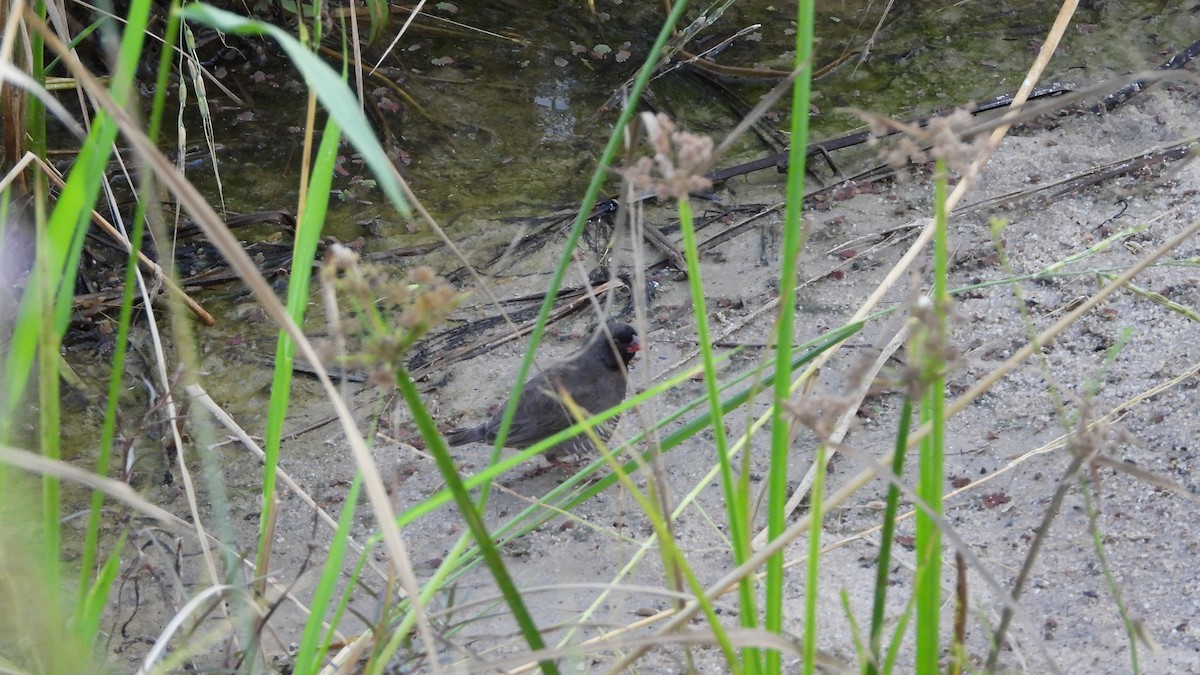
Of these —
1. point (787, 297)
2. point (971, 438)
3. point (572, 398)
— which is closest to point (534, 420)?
point (572, 398)

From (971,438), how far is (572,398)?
1208 mm

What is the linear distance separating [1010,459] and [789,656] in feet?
3.60

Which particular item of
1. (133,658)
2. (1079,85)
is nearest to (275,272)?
(133,658)

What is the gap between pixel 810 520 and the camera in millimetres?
1377

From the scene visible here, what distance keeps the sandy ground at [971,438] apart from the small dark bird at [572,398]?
0.10 metres

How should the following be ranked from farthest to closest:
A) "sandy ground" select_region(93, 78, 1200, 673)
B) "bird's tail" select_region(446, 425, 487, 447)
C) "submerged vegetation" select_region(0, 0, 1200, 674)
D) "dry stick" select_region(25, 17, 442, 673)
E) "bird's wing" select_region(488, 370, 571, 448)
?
1. "bird's wing" select_region(488, 370, 571, 448)
2. "bird's tail" select_region(446, 425, 487, 447)
3. "sandy ground" select_region(93, 78, 1200, 673)
4. "submerged vegetation" select_region(0, 0, 1200, 674)
5. "dry stick" select_region(25, 17, 442, 673)

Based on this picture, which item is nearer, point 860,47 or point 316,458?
point 316,458

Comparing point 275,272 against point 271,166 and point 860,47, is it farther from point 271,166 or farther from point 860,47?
point 860,47

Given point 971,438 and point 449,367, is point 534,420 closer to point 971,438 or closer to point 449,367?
point 449,367

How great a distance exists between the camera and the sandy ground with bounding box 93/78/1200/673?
8.09ft

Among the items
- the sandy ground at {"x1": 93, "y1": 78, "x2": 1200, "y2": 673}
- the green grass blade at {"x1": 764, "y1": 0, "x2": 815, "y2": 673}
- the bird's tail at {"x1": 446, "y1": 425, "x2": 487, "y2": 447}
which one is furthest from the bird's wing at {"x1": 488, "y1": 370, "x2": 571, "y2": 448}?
the green grass blade at {"x1": 764, "y1": 0, "x2": 815, "y2": 673}

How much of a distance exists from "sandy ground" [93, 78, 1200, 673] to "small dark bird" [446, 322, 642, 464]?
3.9 inches

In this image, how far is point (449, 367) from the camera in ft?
13.1

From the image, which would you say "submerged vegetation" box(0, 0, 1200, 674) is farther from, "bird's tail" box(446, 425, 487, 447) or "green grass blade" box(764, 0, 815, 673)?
"bird's tail" box(446, 425, 487, 447)
